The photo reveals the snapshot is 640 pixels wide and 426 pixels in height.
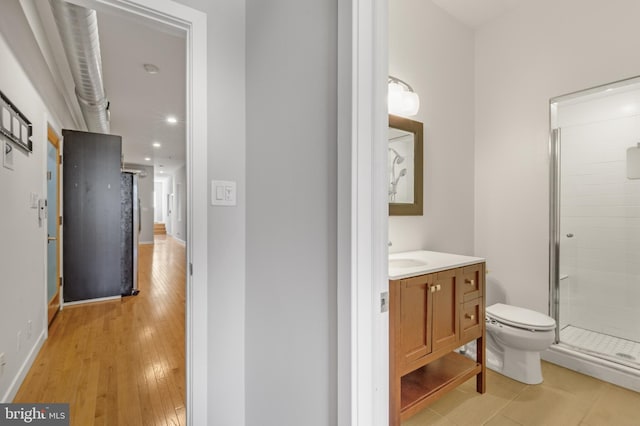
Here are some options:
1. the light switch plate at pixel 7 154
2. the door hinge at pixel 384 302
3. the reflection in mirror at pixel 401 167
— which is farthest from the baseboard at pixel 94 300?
the door hinge at pixel 384 302

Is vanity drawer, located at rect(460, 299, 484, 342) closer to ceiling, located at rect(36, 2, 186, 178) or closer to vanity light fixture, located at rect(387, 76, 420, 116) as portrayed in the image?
vanity light fixture, located at rect(387, 76, 420, 116)

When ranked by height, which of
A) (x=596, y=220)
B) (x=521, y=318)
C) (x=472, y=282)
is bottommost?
(x=521, y=318)

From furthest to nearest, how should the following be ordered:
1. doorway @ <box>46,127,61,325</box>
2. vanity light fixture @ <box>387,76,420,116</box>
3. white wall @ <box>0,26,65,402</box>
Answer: doorway @ <box>46,127,61,325</box> → vanity light fixture @ <box>387,76,420,116</box> → white wall @ <box>0,26,65,402</box>

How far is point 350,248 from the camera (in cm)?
84

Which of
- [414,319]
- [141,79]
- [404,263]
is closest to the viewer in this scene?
[414,319]

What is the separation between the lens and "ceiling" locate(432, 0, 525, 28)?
2.56m

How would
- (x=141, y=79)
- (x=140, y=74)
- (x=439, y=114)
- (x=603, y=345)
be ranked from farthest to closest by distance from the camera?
(x=141, y=79), (x=140, y=74), (x=439, y=114), (x=603, y=345)

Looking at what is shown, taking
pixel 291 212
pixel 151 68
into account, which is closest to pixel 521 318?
pixel 291 212

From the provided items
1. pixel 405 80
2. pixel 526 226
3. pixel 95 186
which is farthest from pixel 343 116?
pixel 95 186

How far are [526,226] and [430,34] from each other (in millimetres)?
1815

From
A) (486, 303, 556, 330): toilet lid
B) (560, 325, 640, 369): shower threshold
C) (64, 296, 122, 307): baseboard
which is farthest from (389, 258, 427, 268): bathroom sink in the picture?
(64, 296, 122, 307): baseboard

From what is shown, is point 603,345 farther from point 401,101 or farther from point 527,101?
point 401,101

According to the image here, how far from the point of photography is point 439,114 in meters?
2.58

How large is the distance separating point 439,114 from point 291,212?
201cm
